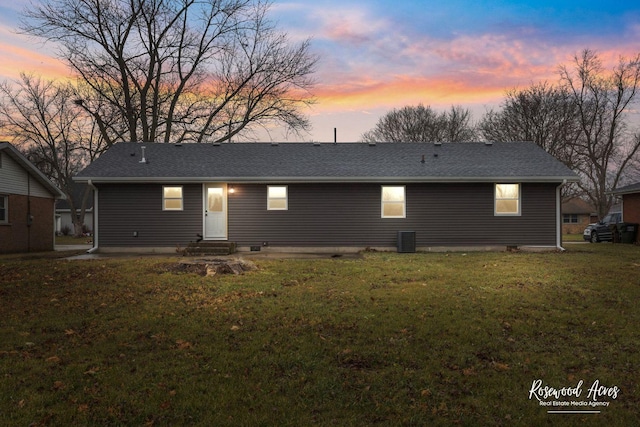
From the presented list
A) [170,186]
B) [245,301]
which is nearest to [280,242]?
[170,186]

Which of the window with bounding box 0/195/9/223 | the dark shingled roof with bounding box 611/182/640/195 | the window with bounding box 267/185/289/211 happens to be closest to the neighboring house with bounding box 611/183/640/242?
the dark shingled roof with bounding box 611/182/640/195

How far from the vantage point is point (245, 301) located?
7.07m

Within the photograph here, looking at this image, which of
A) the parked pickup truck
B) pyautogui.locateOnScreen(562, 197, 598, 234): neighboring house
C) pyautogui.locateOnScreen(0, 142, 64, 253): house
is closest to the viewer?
pyautogui.locateOnScreen(0, 142, 64, 253): house

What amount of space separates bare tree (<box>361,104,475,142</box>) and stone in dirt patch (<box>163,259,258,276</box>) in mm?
34026

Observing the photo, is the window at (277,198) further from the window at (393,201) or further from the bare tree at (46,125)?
the bare tree at (46,125)

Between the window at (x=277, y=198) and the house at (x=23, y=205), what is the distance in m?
11.1

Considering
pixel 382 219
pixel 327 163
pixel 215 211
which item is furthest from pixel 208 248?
pixel 382 219

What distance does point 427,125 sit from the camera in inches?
1661

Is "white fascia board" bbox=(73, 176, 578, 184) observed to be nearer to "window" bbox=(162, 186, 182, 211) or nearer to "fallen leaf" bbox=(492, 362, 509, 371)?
"window" bbox=(162, 186, 182, 211)

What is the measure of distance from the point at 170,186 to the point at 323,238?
6.00 m

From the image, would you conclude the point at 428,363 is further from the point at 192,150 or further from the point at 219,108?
the point at 219,108

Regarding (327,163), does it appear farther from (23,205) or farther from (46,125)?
(46,125)

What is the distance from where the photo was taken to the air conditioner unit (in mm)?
15344

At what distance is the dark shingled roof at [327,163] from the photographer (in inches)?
617
